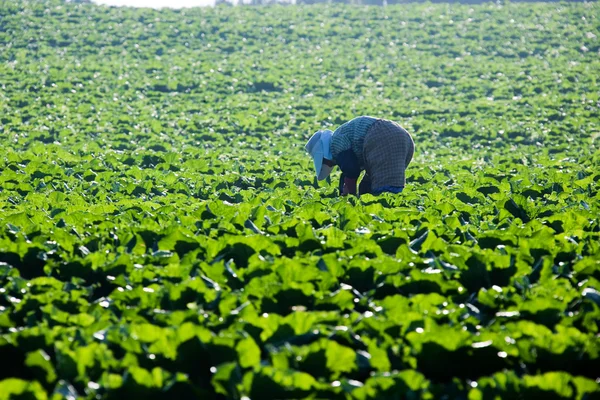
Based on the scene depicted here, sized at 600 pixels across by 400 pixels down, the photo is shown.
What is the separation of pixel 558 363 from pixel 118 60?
25.4 metres

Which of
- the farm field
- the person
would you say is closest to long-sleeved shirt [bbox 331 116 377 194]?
the person

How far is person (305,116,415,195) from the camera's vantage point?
28.3 ft

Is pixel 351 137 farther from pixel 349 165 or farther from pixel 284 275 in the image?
pixel 284 275

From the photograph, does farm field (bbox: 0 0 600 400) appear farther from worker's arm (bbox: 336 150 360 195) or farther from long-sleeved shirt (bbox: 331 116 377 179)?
long-sleeved shirt (bbox: 331 116 377 179)

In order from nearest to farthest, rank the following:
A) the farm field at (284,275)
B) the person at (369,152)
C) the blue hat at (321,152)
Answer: the farm field at (284,275)
the person at (369,152)
the blue hat at (321,152)

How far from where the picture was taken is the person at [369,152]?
8641 millimetres

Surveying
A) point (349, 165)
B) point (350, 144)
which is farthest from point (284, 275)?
point (350, 144)

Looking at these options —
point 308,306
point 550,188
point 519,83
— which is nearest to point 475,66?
point 519,83

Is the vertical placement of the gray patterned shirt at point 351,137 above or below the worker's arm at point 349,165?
above

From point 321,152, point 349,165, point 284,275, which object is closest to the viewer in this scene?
point 284,275

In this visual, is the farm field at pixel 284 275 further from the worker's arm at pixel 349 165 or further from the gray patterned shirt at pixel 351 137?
the gray patterned shirt at pixel 351 137

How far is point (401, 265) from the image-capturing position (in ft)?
15.6

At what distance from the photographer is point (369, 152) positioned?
8.70m

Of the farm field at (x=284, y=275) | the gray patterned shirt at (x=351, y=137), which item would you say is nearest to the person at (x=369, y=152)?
the gray patterned shirt at (x=351, y=137)
